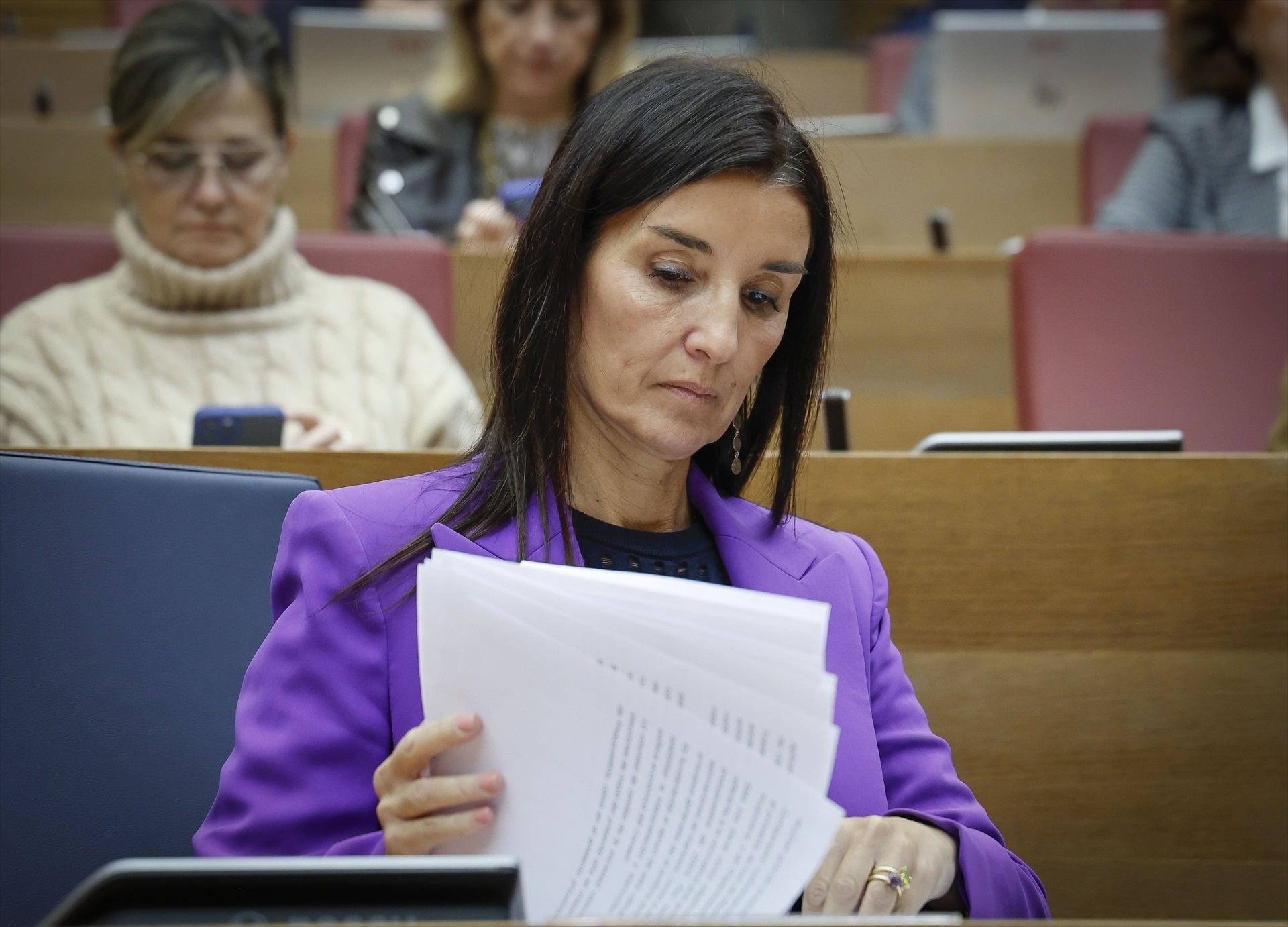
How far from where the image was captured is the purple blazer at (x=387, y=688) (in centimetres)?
79

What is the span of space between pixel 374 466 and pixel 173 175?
0.76m

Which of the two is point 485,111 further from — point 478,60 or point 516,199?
point 516,199

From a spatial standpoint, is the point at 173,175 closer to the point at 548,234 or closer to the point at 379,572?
the point at 548,234

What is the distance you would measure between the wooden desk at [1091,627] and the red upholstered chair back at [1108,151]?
1.75 meters

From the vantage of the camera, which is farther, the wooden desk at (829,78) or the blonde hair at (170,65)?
the wooden desk at (829,78)

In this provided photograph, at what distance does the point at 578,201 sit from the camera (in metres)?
0.96

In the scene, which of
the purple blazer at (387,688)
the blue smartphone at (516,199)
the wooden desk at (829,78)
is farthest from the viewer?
the wooden desk at (829,78)

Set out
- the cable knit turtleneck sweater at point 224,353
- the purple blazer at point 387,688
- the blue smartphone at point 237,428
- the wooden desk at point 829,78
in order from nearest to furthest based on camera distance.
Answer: the purple blazer at point 387,688
the blue smartphone at point 237,428
the cable knit turtleneck sweater at point 224,353
the wooden desk at point 829,78

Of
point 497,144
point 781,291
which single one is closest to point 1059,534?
point 781,291

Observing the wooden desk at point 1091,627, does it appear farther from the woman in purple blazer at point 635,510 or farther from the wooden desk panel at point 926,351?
the wooden desk panel at point 926,351

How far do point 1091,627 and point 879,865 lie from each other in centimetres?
49

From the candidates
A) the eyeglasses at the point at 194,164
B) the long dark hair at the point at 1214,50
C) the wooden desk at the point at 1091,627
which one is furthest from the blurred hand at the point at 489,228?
the long dark hair at the point at 1214,50

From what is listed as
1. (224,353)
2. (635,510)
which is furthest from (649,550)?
(224,353)

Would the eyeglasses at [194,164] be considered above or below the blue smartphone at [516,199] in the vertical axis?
above
